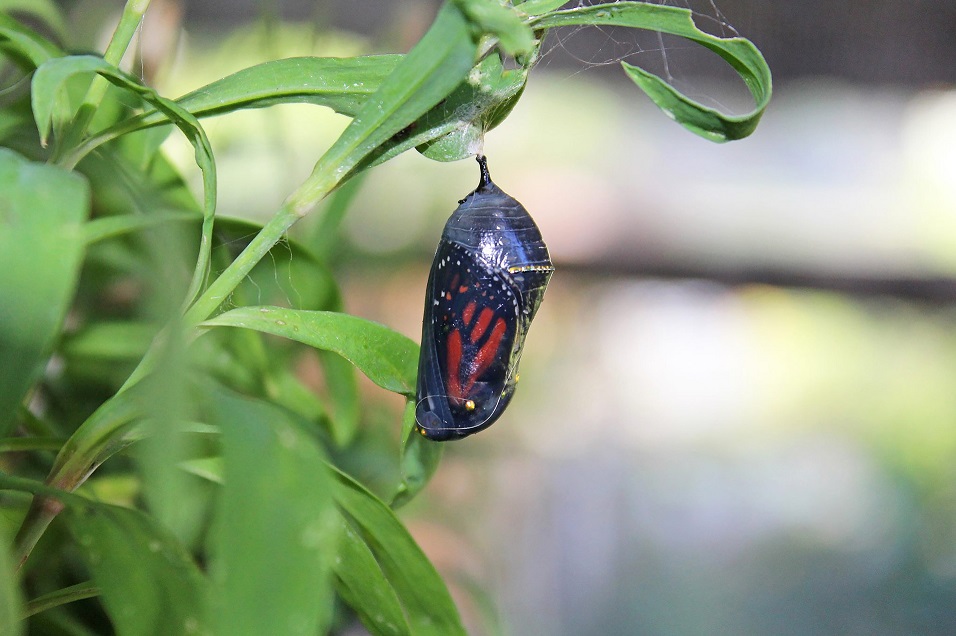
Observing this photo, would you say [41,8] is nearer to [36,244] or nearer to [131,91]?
[131,91]

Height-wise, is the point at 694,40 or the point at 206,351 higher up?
the point at 694,40

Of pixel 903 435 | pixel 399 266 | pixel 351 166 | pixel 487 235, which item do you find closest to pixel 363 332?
pixel 351 166

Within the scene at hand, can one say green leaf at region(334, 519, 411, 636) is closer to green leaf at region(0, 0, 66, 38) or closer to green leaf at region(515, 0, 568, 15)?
green leaf at region(515, 0, 568, 15)

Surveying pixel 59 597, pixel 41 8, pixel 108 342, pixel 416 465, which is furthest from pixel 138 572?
pixel 41 8

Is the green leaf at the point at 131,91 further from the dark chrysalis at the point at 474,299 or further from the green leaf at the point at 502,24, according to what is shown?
the dark chrysalis at the point at 474,299

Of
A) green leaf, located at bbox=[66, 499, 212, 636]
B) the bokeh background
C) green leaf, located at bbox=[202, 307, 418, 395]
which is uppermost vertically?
the bokeh background

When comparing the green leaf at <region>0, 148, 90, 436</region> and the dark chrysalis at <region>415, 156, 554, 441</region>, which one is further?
the dark chrysalis at <region>415, 156, 554, 441</region>

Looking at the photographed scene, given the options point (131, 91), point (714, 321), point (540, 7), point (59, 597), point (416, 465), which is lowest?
point (59, 597)

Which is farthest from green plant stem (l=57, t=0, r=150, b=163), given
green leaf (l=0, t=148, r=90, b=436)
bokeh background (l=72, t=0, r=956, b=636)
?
bokeh background (l=72, t=0, r=956, b=636)
